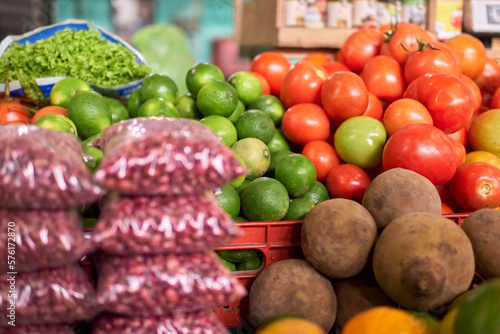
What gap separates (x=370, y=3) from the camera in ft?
9.13

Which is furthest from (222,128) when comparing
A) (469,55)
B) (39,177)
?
(469,55)

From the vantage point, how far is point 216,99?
149 centimetres

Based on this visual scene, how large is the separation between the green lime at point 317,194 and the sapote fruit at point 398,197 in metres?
0.27

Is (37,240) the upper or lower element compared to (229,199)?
upper

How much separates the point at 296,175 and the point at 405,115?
0.46 m

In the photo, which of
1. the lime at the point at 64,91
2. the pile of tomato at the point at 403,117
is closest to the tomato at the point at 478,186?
the pile of tomato at the point at 403,117

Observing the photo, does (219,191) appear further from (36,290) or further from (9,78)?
(9,78)

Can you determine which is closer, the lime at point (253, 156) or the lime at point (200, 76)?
the lime at point (253, 156)

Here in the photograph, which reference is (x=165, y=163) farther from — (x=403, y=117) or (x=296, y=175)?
(x=403, y=117)

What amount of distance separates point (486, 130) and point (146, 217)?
1.34 m

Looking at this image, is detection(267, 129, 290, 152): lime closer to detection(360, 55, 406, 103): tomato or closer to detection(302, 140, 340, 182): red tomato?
detection(302, 140, 340, 182): red tomato

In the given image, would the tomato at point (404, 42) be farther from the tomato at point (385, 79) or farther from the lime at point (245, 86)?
the lime at point (245, 86)

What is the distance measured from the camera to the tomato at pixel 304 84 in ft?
5.39

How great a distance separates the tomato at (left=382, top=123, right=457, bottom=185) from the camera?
1.25 metres
